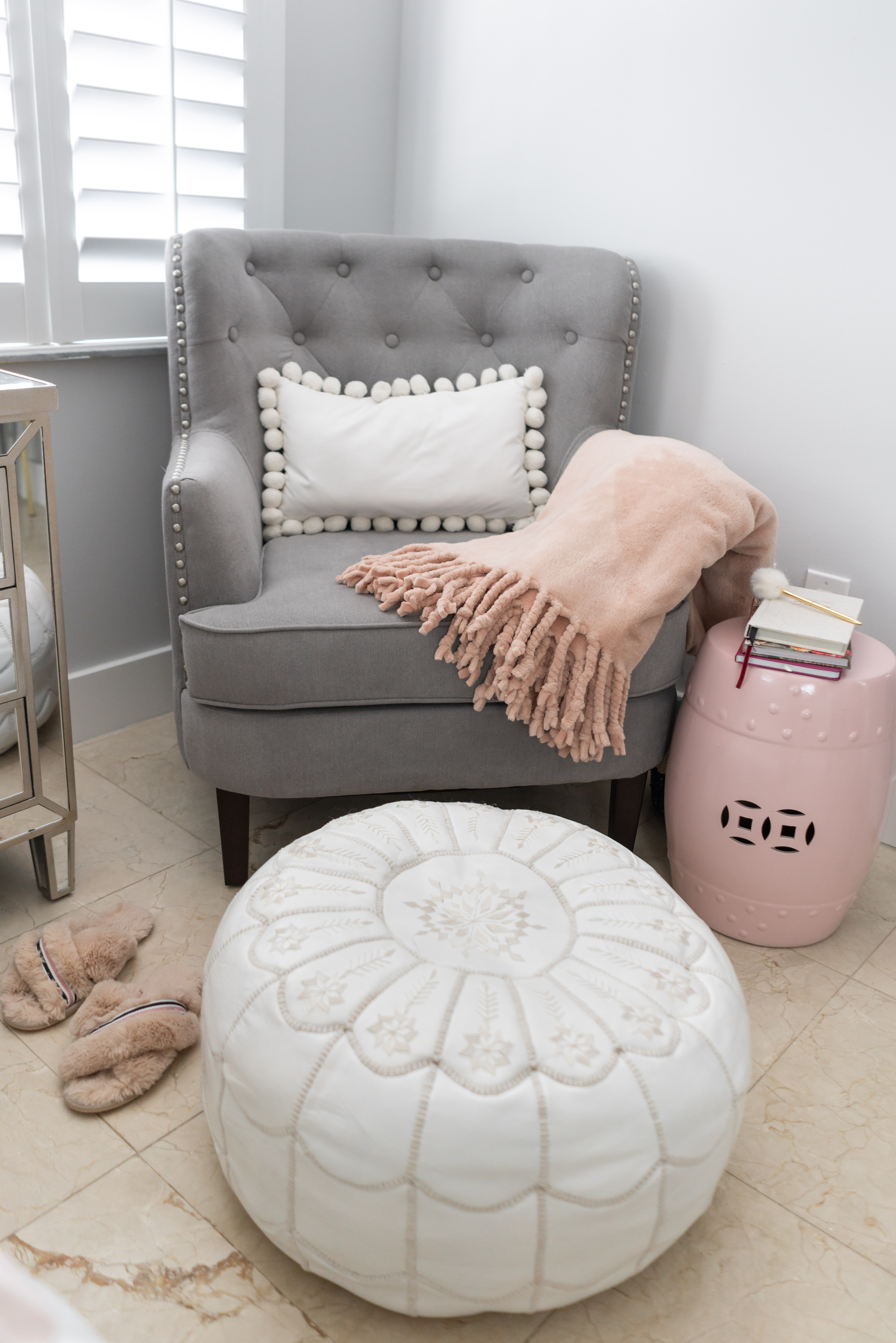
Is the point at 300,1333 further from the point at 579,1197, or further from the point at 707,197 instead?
the point at 707,197

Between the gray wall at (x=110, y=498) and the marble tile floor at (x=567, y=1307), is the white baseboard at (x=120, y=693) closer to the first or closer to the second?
the gray wall at (x=110, y=498)

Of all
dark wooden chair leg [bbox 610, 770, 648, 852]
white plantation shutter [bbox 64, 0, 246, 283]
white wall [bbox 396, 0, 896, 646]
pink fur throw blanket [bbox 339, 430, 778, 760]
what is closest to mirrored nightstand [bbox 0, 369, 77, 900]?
pink fur throw blanket [bbox 339, 430, 778, 760]

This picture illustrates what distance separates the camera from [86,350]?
1.71m

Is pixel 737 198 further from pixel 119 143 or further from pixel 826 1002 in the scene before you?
pixel 826 1002

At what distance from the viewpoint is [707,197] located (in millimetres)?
1725

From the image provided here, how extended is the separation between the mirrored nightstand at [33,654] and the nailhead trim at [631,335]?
0.98 metres

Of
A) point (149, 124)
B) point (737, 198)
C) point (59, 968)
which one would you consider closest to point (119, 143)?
point (149, 124)

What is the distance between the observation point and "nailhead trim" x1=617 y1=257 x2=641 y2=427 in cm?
176

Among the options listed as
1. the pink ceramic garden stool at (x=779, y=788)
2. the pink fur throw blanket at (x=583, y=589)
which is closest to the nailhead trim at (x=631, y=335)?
the pink fur throw blanket at (x=583, y=589)

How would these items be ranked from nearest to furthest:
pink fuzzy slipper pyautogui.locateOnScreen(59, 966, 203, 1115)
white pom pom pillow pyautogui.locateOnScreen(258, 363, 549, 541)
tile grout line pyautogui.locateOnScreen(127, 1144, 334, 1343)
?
tile grout line pyautogui.locateOnScreen(127, 1144, 334, 1343) → pink fuzzy slipper pyautogui.locateOnScreen(59, 966, 203, 1115) → white pom pom pillow pyautogui.locateOnScreen(258, 363, 549, 541)

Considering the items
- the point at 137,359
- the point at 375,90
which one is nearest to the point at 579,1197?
the point at 137,359

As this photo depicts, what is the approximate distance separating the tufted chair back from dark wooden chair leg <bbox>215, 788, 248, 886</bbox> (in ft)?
1.88

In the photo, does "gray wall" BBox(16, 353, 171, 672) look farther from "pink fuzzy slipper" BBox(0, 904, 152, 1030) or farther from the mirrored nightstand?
"pink fuzzy slipper" BBox(0, 904, 152, 1030)

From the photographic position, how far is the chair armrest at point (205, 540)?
4.39 ft
